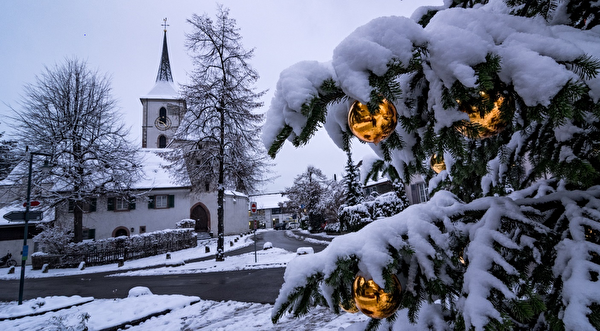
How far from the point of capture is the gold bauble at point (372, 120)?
1361mm

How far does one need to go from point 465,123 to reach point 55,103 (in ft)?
85.9

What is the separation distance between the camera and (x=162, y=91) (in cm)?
4272

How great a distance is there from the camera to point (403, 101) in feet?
5.55

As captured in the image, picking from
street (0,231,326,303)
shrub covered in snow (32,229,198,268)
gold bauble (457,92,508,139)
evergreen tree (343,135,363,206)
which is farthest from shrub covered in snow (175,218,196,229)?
gold bauble (457,92,508,139)

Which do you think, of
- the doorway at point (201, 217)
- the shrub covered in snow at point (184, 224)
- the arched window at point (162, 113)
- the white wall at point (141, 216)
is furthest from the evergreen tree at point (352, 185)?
the arched window at point (162, 113)

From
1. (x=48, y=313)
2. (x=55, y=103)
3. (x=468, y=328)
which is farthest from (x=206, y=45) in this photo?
(x=468, y=328)

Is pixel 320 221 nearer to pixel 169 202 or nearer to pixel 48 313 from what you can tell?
pixel 169 202

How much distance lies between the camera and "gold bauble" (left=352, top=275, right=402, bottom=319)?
1316 mm

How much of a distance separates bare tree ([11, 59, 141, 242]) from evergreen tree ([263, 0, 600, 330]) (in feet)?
75.2

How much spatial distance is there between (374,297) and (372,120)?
2.59ft

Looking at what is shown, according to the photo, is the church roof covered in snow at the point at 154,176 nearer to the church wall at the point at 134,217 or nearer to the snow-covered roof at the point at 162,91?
the church wall at the point at 134,217

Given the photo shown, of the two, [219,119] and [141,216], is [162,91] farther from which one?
[219,119]

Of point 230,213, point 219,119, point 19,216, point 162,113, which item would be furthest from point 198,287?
point 162,113

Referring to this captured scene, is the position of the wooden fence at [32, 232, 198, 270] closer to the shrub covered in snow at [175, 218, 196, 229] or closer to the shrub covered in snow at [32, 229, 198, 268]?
the shrub covered in snow at [32, 229, 198, 268]
